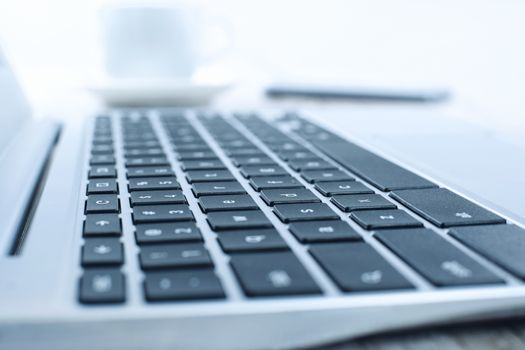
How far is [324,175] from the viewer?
354 mm

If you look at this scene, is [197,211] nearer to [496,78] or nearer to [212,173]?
[212,173]

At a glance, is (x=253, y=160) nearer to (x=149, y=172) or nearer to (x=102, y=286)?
(x=149, y=172)

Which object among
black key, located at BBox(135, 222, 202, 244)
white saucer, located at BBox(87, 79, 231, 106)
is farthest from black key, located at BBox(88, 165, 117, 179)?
white saucer, located at BBox(87, 79, 231, 106)

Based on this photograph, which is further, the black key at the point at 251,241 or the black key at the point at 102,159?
the black key at the point at 102,159

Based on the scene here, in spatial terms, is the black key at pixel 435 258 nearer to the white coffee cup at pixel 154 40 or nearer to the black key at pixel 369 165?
the black key at pixel 369 165

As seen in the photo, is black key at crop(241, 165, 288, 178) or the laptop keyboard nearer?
the laptop keyboard

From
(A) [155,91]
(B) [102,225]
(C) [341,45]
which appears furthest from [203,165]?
(C) [341,45]

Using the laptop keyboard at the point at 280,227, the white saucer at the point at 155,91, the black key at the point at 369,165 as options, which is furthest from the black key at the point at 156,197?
the white saucer at the point at 155,91

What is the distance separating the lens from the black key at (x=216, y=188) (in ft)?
1.00

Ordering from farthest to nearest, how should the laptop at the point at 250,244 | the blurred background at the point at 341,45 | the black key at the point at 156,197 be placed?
the blurred background at the point at 341,45, the black key at the point at 156,197, the laptop at the point at 250,244

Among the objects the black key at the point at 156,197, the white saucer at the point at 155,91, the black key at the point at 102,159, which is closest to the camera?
the black key at the point at 156,197

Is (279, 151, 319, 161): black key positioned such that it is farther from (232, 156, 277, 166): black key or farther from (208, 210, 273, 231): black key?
(208, 210, 273, 231): black key

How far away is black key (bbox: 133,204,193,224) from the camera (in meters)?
0.26

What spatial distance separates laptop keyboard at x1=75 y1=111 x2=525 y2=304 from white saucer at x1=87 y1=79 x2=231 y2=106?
0.28 m
